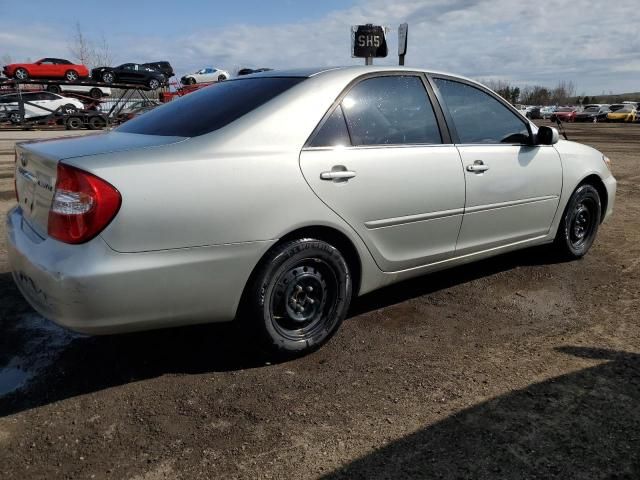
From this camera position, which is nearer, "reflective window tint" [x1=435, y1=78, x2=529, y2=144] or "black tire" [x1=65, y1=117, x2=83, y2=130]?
"reflective window tint" [x1=435, y1=78, x2=529, y2=144]

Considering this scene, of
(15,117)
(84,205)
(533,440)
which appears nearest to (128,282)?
(84,205)

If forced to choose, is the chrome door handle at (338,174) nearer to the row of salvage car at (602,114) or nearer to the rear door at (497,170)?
the rear door at (497,170)

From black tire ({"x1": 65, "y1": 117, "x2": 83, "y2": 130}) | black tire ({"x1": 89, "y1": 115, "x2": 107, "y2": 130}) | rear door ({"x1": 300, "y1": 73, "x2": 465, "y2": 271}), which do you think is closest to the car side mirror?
rear door ({"x1": 300, "y1": 73, "x2": 465, "y2": 271})

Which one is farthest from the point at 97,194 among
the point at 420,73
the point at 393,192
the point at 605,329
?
the point at 605,329

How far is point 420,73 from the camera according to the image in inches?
145

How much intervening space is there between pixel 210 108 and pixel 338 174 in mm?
876

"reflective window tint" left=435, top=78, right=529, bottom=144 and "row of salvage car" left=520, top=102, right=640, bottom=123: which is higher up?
"reflective window tint" left=435, top=78, right=529, bottom=144

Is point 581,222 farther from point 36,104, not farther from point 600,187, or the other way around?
point 36,104

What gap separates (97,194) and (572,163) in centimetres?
379

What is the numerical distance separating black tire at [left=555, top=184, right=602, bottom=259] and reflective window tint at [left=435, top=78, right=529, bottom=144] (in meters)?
0.92

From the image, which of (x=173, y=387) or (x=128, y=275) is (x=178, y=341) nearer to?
(x=173, y=387)

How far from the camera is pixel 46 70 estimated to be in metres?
27.4

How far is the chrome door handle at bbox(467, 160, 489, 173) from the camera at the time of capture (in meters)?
3.67

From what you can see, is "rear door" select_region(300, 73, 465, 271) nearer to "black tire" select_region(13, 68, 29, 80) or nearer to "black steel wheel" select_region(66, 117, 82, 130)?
"black steel wheel" select_region(66, 117, 82, 130)
